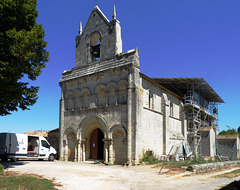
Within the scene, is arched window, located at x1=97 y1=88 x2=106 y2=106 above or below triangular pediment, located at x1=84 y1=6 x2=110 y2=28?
below

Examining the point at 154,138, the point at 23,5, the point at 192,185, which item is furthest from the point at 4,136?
the point at 192,185

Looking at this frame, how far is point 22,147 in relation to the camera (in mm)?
18844

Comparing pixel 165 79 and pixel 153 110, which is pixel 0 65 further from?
pixel 165 79

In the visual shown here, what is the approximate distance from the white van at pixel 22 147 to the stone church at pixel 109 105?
2431mm

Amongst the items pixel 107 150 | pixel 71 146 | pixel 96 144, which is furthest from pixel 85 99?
pixel 107 150

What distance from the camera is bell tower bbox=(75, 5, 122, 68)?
20859 mm

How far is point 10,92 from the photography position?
13086 millimetres

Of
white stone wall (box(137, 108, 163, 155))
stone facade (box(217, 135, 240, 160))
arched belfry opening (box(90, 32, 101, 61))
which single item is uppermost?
arched belfry opening (box(90, 32, 101, 61))

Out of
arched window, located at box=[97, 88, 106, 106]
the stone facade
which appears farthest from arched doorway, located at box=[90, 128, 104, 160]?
the stone facade

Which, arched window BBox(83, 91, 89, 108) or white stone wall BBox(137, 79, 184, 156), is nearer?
white stone wall BBox(137, 79, 184, 156)

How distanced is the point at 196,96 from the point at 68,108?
17.2 m

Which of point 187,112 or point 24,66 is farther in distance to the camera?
point 187,112

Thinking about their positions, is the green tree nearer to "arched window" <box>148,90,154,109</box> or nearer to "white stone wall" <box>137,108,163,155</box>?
"white stone wall" <box>137,108,163,155</box>

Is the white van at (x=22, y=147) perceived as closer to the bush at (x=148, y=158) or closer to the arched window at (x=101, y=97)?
the arched window at (x=101, y=97)
